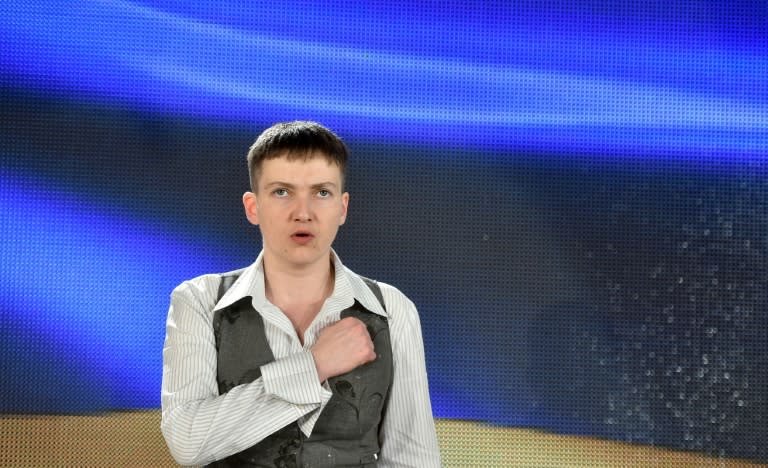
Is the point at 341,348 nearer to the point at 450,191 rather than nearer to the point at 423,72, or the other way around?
the point at 450,191

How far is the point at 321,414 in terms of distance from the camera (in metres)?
1.87

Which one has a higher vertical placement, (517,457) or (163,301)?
(163,301)

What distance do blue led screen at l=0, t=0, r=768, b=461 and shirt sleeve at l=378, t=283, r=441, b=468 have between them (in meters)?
1.39

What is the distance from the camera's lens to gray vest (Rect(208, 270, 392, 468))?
1.84 metres

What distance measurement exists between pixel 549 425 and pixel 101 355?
5.11 feet

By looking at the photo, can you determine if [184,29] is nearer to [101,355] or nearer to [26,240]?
[26,240]

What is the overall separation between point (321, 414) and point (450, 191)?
1607 millimetres

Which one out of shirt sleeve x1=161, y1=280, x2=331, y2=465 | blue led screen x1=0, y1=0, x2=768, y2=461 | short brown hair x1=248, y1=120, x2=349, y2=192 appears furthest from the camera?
blue led screen x1=0, y1=0, x2=768, y2=461

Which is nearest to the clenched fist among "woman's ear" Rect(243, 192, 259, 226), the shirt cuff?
the shirt cuff

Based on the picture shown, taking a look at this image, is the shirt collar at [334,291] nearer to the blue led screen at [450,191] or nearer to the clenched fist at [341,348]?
the clenched fist at [341,348]

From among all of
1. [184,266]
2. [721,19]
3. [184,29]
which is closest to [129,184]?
[184,266]

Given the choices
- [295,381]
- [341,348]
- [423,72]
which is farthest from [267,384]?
[423,72]

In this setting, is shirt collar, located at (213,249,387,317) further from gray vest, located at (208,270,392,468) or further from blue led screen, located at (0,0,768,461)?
blue led screen, located at (0,0,768,461)

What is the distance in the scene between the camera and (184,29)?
335cm
